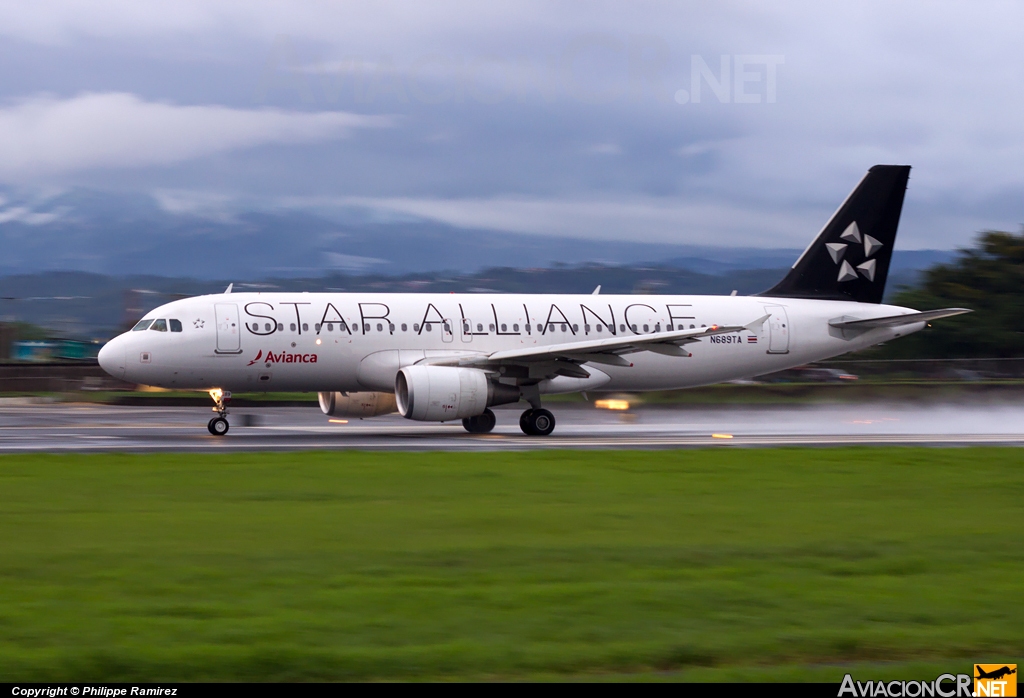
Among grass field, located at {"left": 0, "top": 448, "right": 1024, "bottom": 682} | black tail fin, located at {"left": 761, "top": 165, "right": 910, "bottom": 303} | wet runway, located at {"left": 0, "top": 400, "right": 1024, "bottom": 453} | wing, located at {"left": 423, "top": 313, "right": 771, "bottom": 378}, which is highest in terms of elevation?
black tail fin, located at {"left": 761, "top": 165, "right": 910, "bottom": 303}

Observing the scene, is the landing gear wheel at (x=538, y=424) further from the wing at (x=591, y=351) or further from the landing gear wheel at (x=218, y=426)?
the landing gear wheel at (x=218, y=426)

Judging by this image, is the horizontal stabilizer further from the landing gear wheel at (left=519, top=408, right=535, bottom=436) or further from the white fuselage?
the landing gear wheel at (left=519, top=408, right=535, bottom=436)

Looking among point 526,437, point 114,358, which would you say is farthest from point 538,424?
point 114,358

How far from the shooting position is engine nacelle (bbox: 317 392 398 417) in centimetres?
2877

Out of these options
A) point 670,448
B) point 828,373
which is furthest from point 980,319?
point 670,448

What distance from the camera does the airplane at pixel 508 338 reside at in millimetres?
26297

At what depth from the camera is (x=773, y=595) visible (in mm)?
9039

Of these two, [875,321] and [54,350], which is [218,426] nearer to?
[875,321]

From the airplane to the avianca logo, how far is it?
34 millimetres

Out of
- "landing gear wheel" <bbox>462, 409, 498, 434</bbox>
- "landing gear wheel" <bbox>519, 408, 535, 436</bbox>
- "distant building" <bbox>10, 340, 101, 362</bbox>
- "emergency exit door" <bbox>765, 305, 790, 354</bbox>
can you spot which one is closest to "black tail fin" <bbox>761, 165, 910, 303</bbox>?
"emergency exit door" <bbox>765, 305, 790, 354</bbox>

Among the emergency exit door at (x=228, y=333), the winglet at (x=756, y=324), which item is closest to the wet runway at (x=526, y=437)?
the emergency exit door at (x=228, y=333)

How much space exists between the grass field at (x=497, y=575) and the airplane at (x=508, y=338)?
900cm

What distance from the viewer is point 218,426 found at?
2617 centimetres

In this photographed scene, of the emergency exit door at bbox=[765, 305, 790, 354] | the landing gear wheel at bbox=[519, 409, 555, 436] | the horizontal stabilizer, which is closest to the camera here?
the landing gear wheel at bbox=[519, 409, 555, 436]
